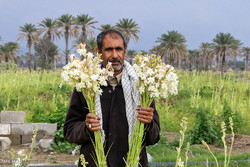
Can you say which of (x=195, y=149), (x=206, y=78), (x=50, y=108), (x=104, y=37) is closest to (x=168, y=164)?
(x=195, y=149)

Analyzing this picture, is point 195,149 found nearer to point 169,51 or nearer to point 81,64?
point 81,64

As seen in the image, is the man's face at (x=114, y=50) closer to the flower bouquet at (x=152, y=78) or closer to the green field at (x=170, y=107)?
the flower bouquet at (x=152, y=78)

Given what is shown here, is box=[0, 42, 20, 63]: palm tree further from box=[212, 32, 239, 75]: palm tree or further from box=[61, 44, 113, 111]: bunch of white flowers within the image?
box=[61, 44, 113, 111]: bunch of white flowers

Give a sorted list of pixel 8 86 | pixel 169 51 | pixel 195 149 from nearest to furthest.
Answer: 1. pixel 195 149
2. pixel 8 86
3. pixel 169 51

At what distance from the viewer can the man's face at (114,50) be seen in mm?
1918

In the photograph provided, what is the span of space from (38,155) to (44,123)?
2.70ft

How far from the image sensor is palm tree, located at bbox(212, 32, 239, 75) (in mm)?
29569

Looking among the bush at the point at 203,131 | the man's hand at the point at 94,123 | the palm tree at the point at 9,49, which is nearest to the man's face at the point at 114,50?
the man's hand at the point at 94,123

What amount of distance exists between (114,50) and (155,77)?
68cm

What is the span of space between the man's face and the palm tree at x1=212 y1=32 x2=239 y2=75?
29.1 metres

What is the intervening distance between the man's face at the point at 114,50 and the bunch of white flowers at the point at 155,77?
1.82ft

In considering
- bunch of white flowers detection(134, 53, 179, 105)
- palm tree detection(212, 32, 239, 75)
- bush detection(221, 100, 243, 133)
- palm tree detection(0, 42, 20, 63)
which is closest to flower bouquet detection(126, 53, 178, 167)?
bunch of white flowers detection(134, 53, 179, 105)

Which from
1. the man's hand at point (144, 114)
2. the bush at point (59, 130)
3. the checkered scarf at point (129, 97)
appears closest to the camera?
the man's hand at point (144, 114)

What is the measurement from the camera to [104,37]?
200cm
